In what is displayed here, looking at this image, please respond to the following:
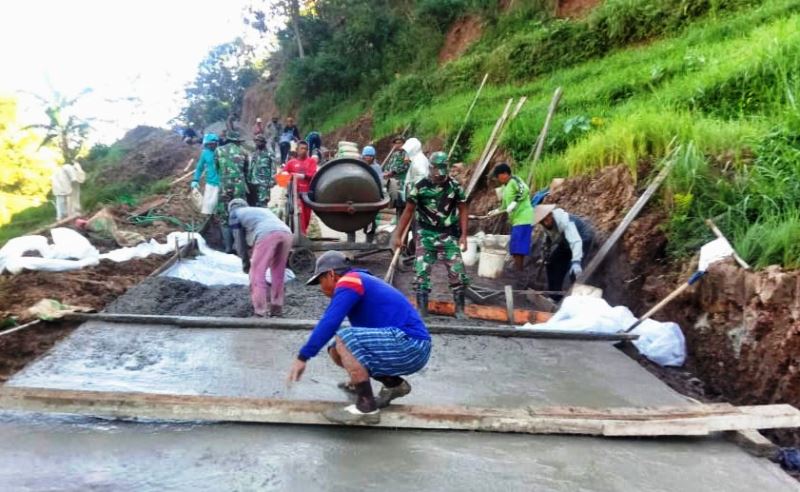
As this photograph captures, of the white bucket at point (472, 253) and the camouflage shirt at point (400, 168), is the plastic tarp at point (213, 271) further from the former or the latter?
the camouflage shirt at point (400, 168)

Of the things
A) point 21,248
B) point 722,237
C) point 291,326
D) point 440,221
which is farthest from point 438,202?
point 21,248

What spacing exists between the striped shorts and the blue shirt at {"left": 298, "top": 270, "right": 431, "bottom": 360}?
0.05 m

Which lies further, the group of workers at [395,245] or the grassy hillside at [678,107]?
the grassy hillside at [678,107]

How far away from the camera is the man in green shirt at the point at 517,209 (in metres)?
7.17

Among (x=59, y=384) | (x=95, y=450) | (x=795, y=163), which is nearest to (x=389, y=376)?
(x=95, y=450)

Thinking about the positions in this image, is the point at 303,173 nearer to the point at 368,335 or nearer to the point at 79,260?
the point at 79,260

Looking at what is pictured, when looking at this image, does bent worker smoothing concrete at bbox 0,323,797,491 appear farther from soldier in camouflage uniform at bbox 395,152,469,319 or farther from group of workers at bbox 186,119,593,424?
soldier in camouflage uniform at bbox 395,152,469,319

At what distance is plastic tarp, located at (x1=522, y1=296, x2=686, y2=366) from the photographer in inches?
207

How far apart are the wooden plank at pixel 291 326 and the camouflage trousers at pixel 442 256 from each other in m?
0.71

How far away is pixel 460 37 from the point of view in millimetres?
23578

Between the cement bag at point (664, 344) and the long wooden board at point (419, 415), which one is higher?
the long wooden board at point (419, 415)

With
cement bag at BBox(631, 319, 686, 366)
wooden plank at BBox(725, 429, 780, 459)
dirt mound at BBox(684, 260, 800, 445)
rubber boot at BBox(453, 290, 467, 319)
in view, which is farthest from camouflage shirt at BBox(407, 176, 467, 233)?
wooden plank at BBox(725, 429, 780, 459)

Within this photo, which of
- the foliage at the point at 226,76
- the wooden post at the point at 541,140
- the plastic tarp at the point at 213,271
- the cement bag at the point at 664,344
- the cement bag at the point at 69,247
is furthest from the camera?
the foliage at the point at 226,76

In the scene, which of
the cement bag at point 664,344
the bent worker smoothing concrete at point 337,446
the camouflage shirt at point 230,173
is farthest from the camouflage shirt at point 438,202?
the camouflage shirt at point 230,173
